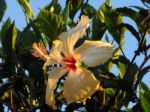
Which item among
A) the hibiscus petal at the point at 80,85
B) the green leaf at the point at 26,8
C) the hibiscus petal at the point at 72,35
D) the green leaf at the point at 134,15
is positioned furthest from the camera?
the green leaf at the point at 26,8

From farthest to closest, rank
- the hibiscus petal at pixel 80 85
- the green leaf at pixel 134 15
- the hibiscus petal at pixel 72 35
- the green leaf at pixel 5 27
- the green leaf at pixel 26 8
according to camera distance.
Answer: the green leaf at pixel 26 8, the green leaf at pixel 5 27, the green leaf at pixel 134 15, the hibiscus petal at pixel 72 35, the hibiscus petal at pixel 80 85

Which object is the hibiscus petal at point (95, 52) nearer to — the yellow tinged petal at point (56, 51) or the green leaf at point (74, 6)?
the yellow tinged petal at point (56, 51)

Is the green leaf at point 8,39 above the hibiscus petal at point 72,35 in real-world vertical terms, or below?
above

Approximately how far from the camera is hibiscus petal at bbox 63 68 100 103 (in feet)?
5.43

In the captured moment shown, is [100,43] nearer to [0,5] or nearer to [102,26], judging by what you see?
[102,26]

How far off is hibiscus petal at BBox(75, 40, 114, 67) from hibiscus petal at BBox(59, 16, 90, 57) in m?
0.03

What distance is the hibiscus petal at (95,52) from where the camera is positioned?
1.69m

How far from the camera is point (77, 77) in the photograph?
1.70m

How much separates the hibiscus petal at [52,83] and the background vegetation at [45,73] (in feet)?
0.46

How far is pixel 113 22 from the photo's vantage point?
2.06 meters

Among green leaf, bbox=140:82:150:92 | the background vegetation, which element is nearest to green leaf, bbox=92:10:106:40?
the background vegetation

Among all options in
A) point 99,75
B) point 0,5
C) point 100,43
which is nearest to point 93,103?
point 99,75

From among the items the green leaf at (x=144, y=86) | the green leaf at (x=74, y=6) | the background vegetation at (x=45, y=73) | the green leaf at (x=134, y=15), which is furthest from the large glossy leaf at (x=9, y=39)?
the green leaf at (x=144, y=86)

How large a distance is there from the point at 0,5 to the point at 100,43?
751 mm
